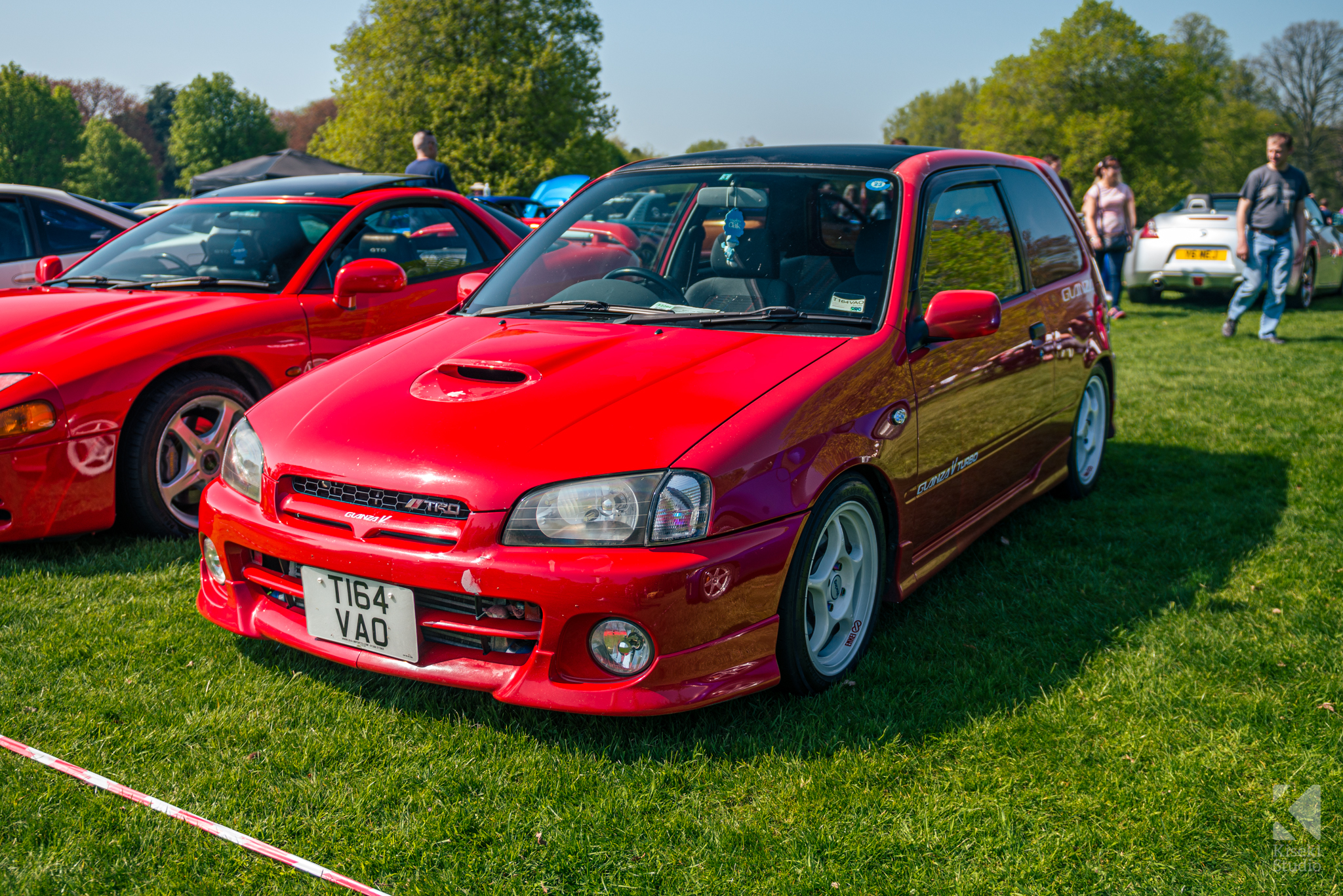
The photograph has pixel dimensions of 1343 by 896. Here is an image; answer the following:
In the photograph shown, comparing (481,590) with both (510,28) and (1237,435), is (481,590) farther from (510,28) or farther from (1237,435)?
(510,28)

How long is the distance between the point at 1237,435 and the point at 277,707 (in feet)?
18.7

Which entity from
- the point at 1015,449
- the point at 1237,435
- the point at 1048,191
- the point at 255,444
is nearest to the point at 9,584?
the point at 255,444

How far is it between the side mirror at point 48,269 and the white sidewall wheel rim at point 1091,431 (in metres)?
5.00

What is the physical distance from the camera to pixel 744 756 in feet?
8.57

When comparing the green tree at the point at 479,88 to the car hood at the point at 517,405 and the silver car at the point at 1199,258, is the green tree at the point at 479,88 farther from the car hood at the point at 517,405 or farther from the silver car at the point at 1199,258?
the car hood at the point at 517,405

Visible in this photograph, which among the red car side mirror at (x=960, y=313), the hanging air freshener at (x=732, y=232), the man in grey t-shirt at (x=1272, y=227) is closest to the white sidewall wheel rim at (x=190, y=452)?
the hanging air freshener at (x=732, y=232)

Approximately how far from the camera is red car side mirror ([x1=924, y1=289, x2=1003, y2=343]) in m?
Answer: 3.17

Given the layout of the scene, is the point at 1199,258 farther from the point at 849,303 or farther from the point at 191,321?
the point at 191,321

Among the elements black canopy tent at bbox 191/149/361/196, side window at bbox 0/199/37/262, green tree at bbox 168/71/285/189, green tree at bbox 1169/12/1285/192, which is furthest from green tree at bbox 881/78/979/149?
side window at bbox 0/199/37/262

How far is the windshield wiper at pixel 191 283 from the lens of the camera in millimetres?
4648

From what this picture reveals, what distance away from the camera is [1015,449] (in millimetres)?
3982

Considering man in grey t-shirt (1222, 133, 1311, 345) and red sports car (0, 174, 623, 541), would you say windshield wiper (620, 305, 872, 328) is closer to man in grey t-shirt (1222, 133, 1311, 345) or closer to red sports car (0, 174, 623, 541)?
red sports car (0, 174, 623, 541)

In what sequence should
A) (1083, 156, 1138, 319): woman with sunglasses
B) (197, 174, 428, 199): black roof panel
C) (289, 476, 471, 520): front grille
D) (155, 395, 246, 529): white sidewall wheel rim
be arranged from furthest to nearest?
(1083, 156, 1138, 319): woman with sunglasses
(197, 174, 428, 199): black roof panel
(155, 395, 246, 529): white sidewall wheel rim
(289, 476, 471, 520): front grille

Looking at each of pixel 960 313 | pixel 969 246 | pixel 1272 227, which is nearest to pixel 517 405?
pixel 960 313
